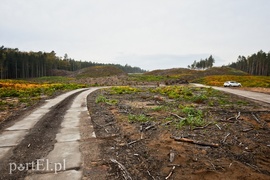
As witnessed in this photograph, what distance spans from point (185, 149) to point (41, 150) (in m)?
5.47

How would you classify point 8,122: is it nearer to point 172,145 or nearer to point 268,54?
point 172,145

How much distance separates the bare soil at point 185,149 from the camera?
5453 mm

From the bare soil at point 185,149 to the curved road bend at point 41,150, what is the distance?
109cm

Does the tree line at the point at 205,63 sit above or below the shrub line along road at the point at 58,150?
above

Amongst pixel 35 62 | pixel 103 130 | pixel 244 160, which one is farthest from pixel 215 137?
pixel 35 62

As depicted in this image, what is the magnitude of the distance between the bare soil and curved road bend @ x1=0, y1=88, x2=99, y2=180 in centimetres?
109

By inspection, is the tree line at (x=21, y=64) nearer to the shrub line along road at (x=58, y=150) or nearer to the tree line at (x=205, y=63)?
the shrub line along road at (x=58, y=150)

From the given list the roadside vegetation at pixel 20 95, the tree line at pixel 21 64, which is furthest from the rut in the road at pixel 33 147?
the tree line at pixel 21 64

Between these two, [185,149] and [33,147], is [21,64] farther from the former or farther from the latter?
[185,149]

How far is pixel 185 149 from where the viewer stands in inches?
273

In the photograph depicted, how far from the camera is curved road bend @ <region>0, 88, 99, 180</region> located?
537 centimetres

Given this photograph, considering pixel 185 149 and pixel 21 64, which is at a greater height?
pixel 21 64

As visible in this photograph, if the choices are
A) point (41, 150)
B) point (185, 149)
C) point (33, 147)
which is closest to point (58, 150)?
point (41, 150)

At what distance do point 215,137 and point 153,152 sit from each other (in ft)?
9.95
